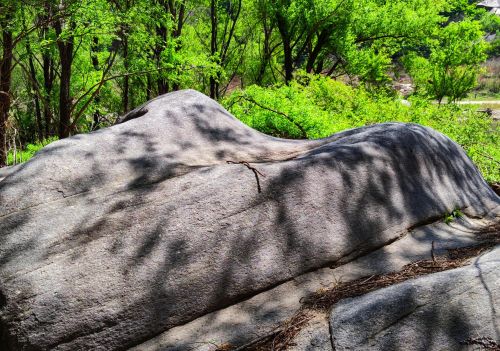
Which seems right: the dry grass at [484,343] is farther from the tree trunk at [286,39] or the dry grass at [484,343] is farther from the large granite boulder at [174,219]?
the tree trunk at [286,39]

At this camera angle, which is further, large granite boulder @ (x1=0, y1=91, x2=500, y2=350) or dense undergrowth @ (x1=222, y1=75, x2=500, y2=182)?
dense undergrowth @ (x1=222, y1=75, x2=500, y2=182)

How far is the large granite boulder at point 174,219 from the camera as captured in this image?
323 centimetres

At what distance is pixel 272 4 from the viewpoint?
70.5 feet

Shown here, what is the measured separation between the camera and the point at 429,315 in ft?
8.87

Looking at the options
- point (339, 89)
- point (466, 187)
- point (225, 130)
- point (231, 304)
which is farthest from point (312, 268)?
point (339, 89)

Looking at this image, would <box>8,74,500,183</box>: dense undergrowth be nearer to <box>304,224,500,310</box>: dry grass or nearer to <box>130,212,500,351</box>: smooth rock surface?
<box>130,212,500,351</box>: smooth rock surface

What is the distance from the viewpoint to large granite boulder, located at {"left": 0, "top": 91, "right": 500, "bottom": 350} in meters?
3.23

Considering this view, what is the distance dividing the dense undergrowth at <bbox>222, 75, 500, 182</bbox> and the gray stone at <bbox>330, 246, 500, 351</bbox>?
620 centimetres

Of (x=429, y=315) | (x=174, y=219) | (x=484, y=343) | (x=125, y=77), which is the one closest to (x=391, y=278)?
(x=429, y=315)

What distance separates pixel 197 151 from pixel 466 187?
3136mm

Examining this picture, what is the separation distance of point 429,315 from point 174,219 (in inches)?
78.9

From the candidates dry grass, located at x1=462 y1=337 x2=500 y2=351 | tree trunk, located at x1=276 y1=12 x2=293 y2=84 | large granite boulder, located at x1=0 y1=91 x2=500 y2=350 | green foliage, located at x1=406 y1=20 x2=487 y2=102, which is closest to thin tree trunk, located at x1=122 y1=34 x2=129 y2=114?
tree trunk, located at x1=276 y1=12 x2=293 y2=84

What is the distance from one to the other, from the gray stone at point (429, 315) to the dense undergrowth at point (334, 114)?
6.20 metres

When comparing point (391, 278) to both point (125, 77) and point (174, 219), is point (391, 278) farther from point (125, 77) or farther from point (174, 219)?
point (125, 77)
